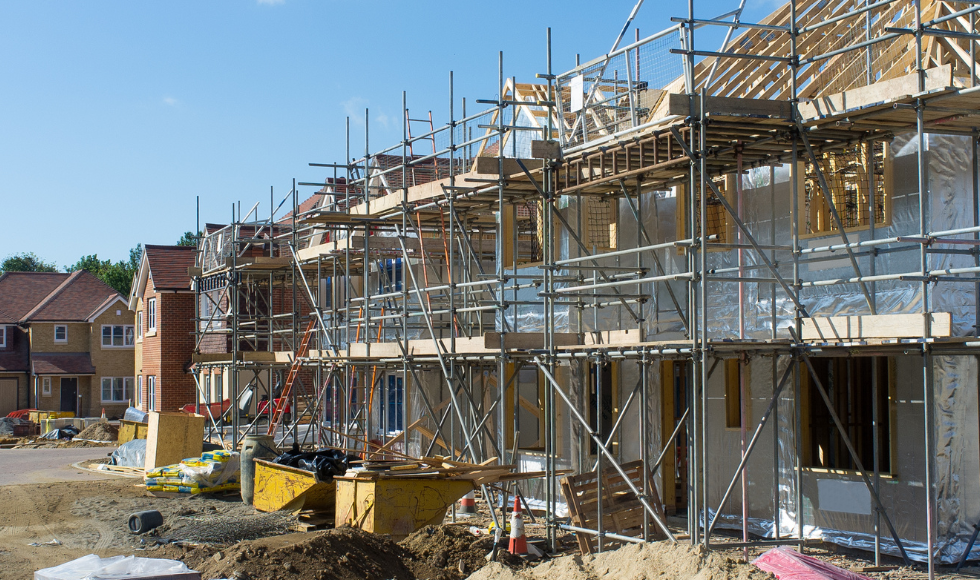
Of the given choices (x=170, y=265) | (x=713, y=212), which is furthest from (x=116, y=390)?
(x=713, y=212)

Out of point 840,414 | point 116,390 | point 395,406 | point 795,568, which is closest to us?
point 795,568

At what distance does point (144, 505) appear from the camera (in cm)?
1722

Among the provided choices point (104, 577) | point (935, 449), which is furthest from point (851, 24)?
point (104, 577)

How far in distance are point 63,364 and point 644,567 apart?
1759 inches

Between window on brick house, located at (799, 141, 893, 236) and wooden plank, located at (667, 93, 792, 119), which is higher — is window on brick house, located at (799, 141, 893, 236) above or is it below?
below

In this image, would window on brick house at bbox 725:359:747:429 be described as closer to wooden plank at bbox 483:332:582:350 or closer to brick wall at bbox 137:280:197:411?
wooden plank at bbox 483:332:582:350

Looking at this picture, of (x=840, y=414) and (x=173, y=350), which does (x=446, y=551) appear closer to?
(x=840, y=414)

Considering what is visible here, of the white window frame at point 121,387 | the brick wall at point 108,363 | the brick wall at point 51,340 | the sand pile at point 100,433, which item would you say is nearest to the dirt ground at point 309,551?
the sand pile at point 100,433

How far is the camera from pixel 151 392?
37406 millimetres

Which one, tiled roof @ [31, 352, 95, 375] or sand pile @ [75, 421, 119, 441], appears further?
tiled roof @ [31, 352, 95, 375]

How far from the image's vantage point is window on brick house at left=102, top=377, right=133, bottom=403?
46.8 metres

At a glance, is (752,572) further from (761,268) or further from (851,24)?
(851,24)

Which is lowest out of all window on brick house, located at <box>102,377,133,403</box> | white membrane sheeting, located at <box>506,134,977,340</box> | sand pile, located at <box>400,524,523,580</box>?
window on brick house, located at <box>102,377,133,403</box>

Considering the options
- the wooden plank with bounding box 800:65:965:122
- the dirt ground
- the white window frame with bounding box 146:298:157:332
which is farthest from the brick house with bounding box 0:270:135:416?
the wooden plank with bounding box 800:65:965:122
